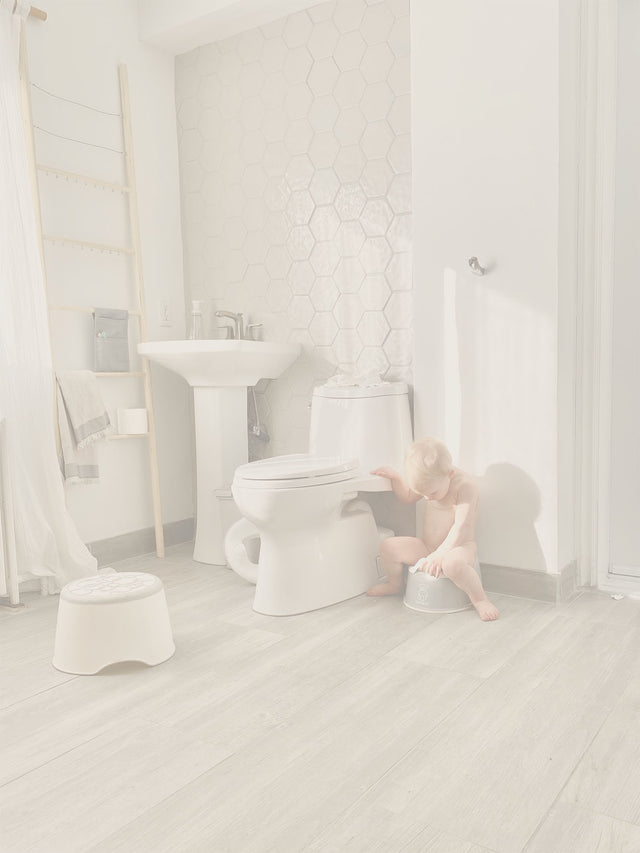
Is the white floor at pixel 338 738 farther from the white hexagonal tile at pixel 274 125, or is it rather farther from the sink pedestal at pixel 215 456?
the white hexagonal tile at pixel 274 125

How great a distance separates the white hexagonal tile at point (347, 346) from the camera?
294 cm

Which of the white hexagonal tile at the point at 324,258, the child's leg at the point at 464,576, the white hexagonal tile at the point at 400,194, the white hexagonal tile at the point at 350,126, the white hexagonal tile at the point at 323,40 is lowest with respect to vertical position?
the child's leg at the point at 464,576

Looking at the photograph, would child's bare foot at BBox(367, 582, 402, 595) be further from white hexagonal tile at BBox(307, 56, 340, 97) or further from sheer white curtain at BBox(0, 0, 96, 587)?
white hexagonal tile at BBox(307, 56, 340, 97)

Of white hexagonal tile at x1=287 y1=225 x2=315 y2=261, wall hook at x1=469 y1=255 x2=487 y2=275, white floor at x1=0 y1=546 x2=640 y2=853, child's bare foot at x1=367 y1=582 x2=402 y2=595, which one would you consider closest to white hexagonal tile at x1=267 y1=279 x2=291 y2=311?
white hexagonal tile at x1=287 y1=225 x2=315 y2=261

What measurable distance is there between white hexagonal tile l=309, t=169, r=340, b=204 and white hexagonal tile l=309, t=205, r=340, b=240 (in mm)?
34

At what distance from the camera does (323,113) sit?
2.95 m

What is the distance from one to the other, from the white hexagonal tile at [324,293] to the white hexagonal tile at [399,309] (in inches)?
9.8

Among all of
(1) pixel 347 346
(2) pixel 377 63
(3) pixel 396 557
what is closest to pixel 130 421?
(1) pixel 347 346

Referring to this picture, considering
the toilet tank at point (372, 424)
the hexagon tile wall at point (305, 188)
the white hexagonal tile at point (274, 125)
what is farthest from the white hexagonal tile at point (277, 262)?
the toilet tank at point (372, 424)

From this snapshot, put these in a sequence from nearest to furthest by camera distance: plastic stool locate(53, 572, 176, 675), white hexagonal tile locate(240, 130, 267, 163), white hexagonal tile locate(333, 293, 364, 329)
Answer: plastic stool locate(53, 572, 176, 675) < white hexagonal tile locate(333, 293, 364, 329) < white hexagonal tile locate(240, 130, 267, 163)

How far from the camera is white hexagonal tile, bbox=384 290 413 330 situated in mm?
2797

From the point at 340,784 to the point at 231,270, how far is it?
2364mm

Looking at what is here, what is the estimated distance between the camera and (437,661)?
6.32 feet

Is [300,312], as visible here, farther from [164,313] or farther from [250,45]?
[250,45]
